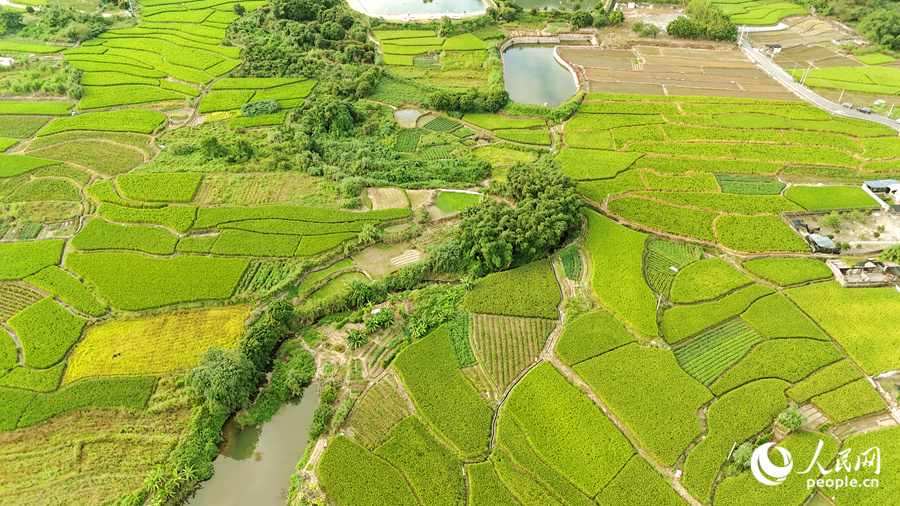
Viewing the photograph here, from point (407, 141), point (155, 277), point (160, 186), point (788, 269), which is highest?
point (407, 141)

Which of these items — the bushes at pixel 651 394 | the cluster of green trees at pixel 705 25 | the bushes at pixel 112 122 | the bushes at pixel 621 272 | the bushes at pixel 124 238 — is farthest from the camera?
the cluster of green trees at pixel 705 25

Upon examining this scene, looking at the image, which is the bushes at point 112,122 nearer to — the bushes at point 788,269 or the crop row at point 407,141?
the crop row at point 407,141

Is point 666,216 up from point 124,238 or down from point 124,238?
up

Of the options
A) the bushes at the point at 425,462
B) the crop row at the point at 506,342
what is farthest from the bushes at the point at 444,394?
the crop row at the point at 506,342

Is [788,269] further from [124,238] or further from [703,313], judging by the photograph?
[124,238]

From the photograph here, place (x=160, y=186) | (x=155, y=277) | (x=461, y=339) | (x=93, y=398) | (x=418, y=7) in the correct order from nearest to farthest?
(x=93, y=398)
(x=461, y=339)
(x=155, y=277)
(x=160, y=186)
(x=418, y=7)

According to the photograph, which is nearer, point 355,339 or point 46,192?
point 355,339

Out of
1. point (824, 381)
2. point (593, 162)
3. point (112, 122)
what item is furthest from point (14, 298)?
point (824, 381)
